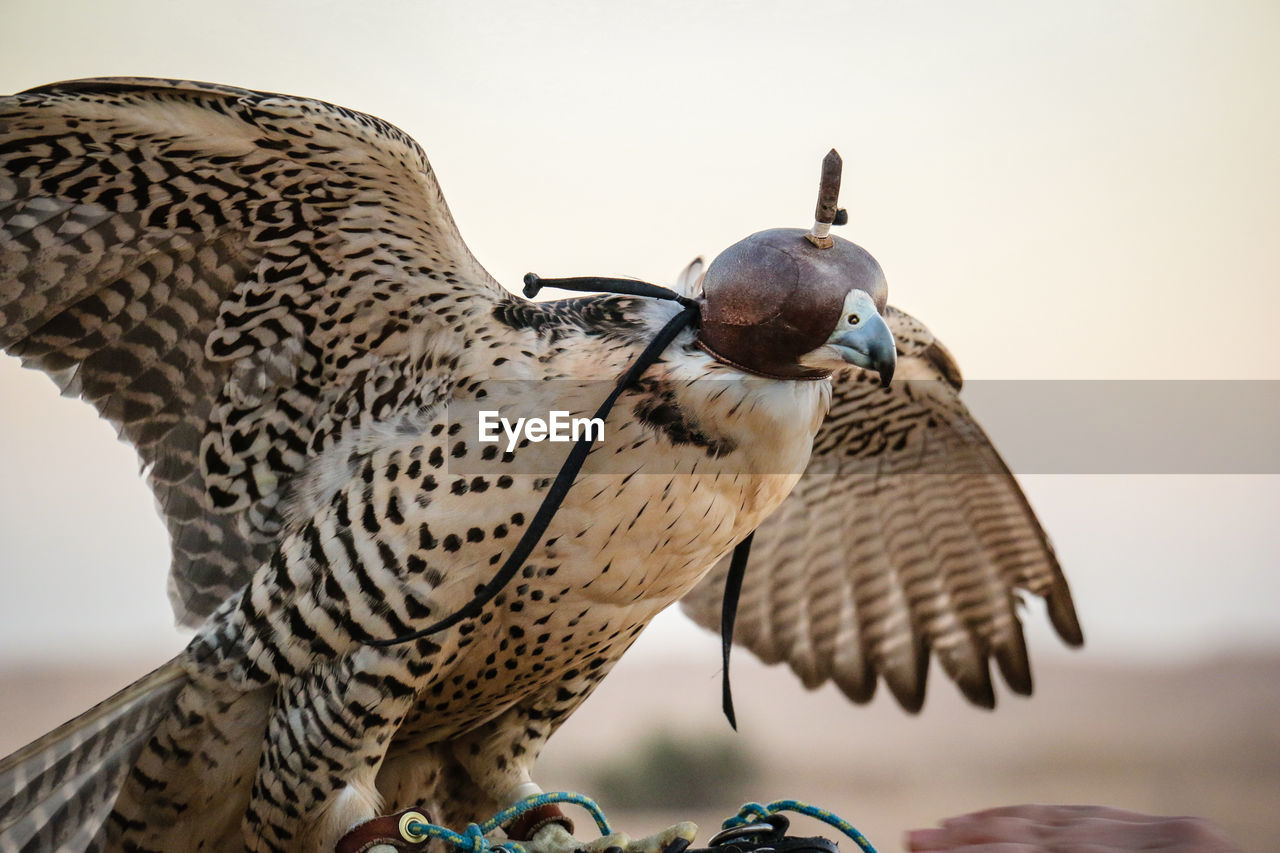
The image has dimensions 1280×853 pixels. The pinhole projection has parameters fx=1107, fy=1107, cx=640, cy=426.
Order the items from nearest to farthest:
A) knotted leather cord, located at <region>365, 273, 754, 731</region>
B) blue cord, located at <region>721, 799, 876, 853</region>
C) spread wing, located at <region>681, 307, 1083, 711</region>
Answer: knotted leather cord, located at <region>365, 273, 754, 731</region> < blue cord, located at <region>721, 799, 876, 853</region> < spread wing, located at <region>681, 307, 1083, 711</region>

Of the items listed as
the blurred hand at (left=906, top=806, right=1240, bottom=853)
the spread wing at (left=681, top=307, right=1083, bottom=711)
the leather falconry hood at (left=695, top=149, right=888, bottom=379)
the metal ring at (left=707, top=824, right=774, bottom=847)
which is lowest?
the blurred hand at (left=906, top=806, right=1240, bottom=853)

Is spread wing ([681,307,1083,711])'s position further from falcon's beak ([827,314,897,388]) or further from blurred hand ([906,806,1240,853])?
falcon's beak ([827,314,897,388])

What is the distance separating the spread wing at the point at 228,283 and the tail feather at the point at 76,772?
7.9 inches

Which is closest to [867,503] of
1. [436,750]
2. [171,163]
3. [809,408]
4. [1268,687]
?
[809,408]

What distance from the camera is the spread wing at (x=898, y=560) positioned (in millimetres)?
1752

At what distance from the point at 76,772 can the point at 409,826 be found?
0.46m

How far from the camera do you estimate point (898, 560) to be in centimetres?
183

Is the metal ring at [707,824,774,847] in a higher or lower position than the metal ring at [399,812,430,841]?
lower

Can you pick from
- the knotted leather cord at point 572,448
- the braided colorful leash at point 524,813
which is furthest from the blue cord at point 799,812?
the knotted leather cord at point 572,448

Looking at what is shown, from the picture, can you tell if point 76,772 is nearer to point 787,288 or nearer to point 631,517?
point 631,517

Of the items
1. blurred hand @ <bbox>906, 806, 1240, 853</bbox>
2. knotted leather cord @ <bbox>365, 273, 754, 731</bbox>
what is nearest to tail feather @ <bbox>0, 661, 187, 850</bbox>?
knotted leather cord @ <bbox>365, 273, 754, 731</bbox>

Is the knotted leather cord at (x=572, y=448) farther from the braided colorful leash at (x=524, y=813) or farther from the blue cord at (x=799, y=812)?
the blue cord at (x=799, y=812)

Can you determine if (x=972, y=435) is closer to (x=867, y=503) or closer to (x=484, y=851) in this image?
(x=867, y=503)

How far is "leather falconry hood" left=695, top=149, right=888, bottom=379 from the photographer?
106 cm
